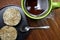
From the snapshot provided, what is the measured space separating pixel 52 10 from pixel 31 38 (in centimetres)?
16

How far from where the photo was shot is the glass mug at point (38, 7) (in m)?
0.77

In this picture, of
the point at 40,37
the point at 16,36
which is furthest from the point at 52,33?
the point at 16,36

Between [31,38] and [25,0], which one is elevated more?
[25,0]

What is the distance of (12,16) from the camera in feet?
2.52

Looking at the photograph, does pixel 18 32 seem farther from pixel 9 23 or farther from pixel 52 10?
pixel 52 10

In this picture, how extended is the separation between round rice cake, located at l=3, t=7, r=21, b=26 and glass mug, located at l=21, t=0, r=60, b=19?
0.04 meters

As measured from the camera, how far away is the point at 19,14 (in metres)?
0.77

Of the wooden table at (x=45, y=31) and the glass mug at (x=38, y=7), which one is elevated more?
the glass mug at (x=38, y=7)

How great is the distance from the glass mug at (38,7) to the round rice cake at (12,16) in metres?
0.04

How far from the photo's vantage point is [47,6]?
0.79 meters

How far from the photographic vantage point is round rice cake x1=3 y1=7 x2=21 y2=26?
2.49 feet

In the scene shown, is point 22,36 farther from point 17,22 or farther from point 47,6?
point 47,6

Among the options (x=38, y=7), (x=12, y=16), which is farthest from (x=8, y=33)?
(x=38, y=7)

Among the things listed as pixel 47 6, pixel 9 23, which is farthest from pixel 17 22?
pixel 47 6
